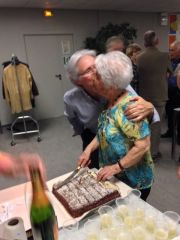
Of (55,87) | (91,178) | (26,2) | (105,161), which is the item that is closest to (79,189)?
(91,178)

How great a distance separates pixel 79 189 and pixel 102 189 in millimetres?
114

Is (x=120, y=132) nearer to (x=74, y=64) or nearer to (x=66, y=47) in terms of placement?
(x=74, y=64)

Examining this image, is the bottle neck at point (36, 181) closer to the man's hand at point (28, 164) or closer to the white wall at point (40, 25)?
the man's hand at point (28, 164)

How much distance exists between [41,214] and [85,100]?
3.33 feet

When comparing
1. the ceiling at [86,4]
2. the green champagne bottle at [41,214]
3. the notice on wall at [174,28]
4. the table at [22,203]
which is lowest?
the table at [22,203]

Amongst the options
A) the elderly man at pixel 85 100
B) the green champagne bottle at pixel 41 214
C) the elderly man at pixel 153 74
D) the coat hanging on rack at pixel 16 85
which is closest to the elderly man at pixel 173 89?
the elderly man at pixel 153 74

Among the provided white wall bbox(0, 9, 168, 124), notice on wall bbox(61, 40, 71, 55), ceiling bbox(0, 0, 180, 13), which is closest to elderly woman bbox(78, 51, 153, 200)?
ceiling bbox(0, 0, 180, 13)

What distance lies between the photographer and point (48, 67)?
5.89 metres

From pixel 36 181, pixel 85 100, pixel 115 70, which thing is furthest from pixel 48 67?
pixel 36 181

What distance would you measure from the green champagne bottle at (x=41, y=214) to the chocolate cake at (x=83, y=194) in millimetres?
322

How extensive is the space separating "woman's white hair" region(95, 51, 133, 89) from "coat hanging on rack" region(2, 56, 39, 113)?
356cm

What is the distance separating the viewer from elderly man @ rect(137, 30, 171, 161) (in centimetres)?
317

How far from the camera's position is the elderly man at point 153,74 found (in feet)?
10.4

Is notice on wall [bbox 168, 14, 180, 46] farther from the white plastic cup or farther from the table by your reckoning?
the white plastic cup
